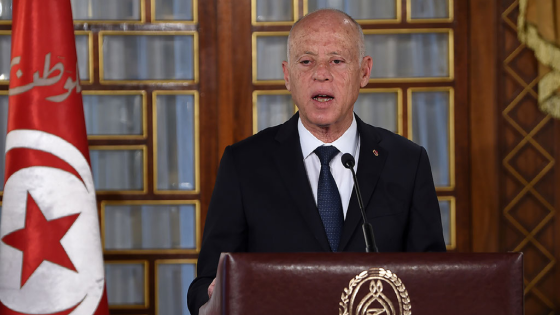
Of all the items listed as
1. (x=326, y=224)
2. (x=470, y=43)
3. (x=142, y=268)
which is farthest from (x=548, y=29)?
(x=142, y=268)

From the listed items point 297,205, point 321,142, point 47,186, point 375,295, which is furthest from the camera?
point 47,186

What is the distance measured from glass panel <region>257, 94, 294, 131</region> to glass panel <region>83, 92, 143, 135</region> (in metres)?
0.56

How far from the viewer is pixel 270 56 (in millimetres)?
2855

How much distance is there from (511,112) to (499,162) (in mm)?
238

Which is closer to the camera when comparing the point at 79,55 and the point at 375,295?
the point at 375,295

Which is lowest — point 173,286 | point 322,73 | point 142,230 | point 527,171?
point 173,286

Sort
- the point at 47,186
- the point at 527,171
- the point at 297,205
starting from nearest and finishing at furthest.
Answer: the point at 297,205, the point at 47,186, the point at 527,171

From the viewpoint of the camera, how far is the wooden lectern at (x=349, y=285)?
72 cm

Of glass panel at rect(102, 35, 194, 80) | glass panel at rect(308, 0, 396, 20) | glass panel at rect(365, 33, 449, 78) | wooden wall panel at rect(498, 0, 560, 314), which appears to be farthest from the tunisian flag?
wooden wall panel at rect(498, 0, 560, 314)

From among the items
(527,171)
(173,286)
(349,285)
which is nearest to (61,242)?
A: (173,286)

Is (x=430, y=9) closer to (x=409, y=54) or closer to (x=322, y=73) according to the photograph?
(x=409, y=54)

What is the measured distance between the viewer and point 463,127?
2848 millimetres

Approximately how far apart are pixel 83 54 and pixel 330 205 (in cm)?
197

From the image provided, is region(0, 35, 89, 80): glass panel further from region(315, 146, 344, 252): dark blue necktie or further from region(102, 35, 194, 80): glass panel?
region(315, 146, 344, 252): dark blue necktie
